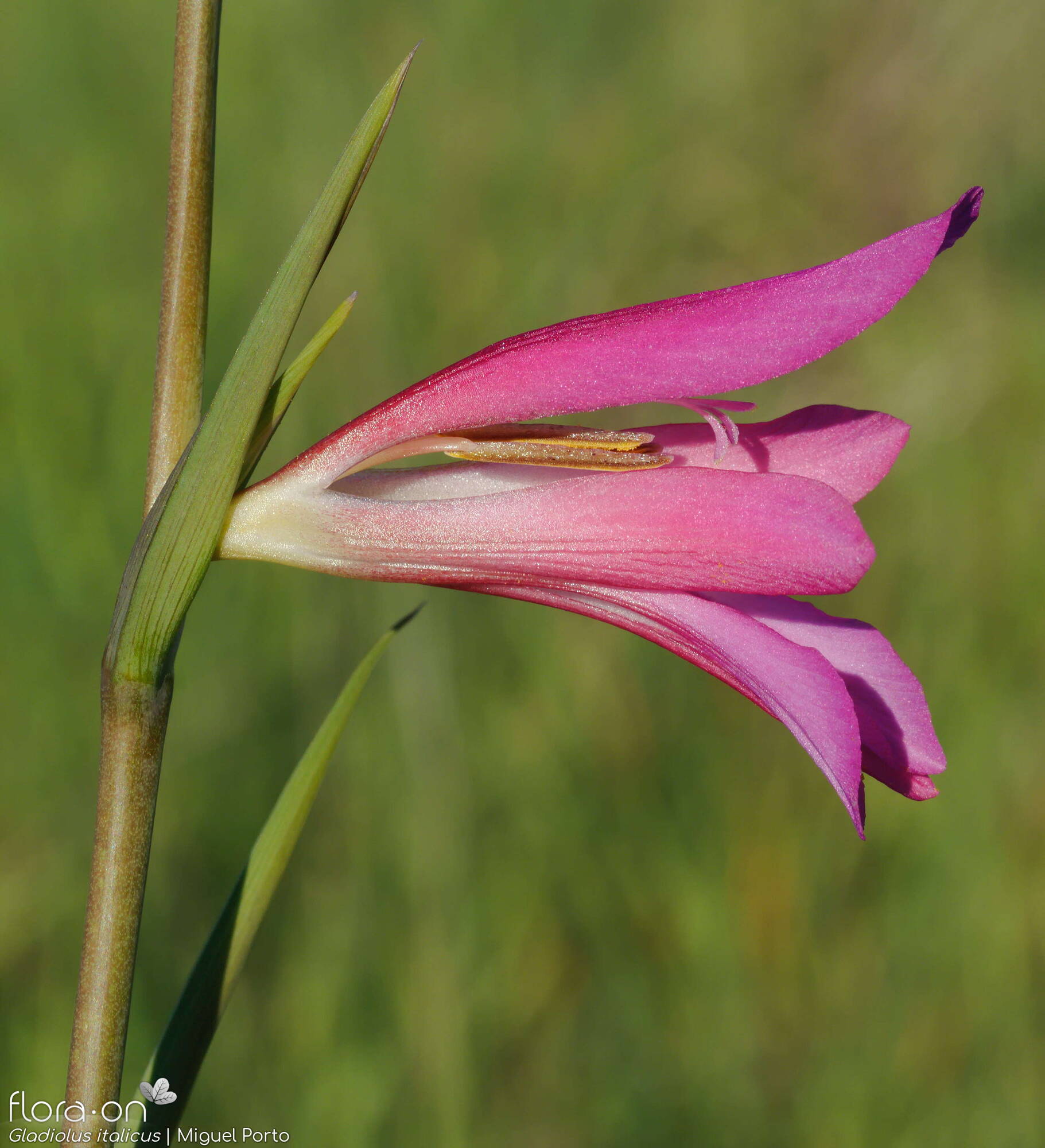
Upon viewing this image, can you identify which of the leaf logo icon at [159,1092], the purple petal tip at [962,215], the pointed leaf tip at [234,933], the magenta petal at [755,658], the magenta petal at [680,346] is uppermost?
the purple petal tip at [962,215]

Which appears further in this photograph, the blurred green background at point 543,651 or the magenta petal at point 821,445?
the blurred green background at point 543,651

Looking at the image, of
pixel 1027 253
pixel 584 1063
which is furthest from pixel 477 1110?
pixel 1027 253

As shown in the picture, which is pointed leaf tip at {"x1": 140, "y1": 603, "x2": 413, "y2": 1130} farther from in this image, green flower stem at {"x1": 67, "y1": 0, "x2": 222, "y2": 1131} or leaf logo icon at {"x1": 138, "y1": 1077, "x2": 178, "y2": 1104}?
green flower stem at {"x1": 67, "y1": 0, "x2": 222, "y2": 1131}

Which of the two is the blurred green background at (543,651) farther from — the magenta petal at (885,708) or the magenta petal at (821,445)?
the magenta petal at (821,445)

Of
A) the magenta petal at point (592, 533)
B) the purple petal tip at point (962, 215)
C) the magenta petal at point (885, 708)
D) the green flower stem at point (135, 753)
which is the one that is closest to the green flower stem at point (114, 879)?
the green flower stem at point (135, 753)

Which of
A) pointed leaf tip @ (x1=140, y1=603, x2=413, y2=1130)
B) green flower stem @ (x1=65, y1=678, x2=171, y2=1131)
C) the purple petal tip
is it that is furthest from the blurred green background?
the purple petal tip
